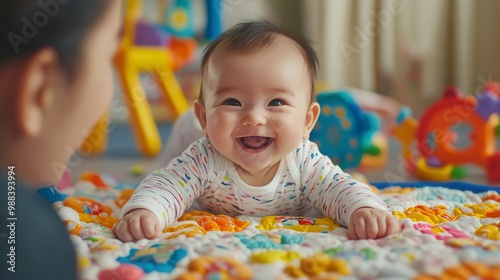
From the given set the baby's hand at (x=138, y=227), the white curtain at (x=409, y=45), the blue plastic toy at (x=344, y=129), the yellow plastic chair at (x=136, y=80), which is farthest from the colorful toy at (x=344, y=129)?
the white curtain at (x=409, y=45)

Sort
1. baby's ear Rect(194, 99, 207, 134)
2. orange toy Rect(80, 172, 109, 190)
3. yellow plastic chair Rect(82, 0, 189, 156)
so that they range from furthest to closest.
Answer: yellow plastic chair Rect(82, 0, 189, 156) < orange toy Rect(80, 172, 109, 190) < baby's ear Rect(194, 99, 207, 134)

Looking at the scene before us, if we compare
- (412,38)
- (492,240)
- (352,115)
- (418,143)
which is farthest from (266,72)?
(412,38)

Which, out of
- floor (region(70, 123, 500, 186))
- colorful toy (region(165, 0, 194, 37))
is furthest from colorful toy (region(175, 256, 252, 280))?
colorful toy (region(165, 0, 194, 37))

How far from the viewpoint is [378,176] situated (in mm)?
1932

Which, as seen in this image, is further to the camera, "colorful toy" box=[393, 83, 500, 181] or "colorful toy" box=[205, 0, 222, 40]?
"colorful toy" box=[205, 0, 222, 40]

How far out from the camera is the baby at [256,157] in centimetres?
89

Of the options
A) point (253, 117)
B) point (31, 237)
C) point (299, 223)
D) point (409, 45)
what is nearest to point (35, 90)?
point (31, 237)

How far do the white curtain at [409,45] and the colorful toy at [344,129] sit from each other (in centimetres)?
142

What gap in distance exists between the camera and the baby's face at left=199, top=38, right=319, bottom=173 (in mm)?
904

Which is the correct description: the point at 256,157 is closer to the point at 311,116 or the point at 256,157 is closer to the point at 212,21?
the point at 311,116

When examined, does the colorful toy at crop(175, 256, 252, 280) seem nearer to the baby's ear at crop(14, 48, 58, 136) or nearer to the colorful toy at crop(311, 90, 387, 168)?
the baby's ear at crop(14, 48, 58, 136)

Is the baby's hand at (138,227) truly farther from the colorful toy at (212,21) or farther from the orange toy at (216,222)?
the colorful toy at (212,21)

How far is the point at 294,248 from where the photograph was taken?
78 centimetres

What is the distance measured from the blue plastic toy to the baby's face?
0.99 m
